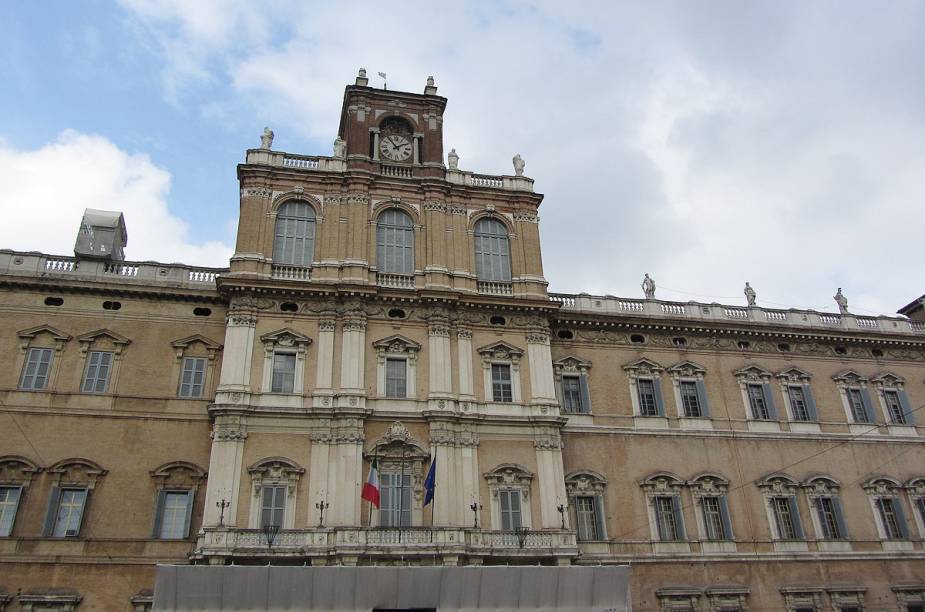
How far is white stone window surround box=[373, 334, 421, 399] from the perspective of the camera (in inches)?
1139

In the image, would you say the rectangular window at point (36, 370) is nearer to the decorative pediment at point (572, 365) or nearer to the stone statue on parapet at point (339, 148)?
the stone statue on parapet at point (339, 148)

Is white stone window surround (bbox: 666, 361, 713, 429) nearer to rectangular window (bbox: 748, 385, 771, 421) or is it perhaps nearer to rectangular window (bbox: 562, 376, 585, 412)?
rectangular window (bbox: 748, 385, 771, 421)

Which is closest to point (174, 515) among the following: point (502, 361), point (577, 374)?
point (502, 361)

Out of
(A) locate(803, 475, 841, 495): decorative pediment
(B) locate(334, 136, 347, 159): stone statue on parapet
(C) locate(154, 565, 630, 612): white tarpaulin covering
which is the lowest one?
(C) locate(154, 565, 630, 612): white tarpaulin covering

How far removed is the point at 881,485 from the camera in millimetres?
32500

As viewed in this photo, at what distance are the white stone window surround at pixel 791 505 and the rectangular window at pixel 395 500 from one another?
15173 millimetres

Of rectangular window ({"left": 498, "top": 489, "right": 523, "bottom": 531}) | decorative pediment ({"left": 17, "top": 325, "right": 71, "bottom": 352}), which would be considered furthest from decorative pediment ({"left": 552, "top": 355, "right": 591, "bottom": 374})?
decorative pediment ({"left": 17, "top": 325, "right": 71, "bottom": 352})

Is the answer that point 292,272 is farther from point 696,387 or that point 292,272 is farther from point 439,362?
point 696,387

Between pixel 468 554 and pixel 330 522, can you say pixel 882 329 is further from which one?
pixel 330 522

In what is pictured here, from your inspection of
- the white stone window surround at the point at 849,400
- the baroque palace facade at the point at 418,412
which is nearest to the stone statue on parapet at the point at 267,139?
the baroque palace facade at the point at 418,412

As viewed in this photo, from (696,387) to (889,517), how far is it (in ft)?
32.3

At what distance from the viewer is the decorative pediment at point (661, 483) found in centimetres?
3017

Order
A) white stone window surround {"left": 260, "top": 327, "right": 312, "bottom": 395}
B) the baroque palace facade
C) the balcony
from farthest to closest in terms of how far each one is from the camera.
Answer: white stone window surround {"left": 260, "top": 327, "right": 312, "bottom": 395}, the baroque palace facade, the balcony

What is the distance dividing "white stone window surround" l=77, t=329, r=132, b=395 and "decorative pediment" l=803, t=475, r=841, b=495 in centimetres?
2857
